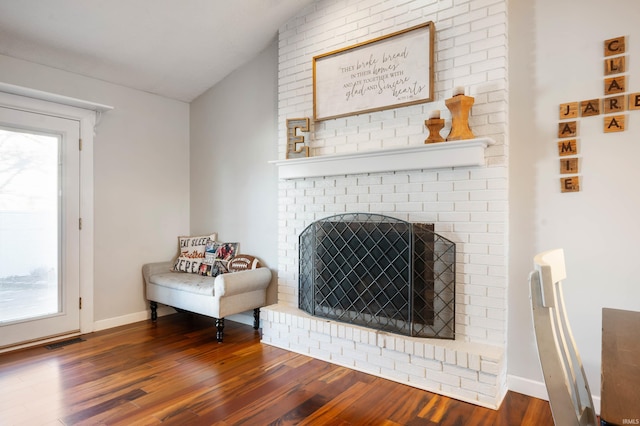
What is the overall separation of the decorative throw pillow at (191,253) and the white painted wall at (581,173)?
2.93 metres

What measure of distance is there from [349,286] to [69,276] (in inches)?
98.7

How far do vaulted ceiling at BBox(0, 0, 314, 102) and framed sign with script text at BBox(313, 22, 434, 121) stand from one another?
70 cm

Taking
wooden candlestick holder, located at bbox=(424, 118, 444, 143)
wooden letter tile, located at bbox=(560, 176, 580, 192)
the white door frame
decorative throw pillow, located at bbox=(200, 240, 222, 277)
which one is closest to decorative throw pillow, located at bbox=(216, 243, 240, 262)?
decorative throw pillow, located at bbox=(200, 240, 222, 277)

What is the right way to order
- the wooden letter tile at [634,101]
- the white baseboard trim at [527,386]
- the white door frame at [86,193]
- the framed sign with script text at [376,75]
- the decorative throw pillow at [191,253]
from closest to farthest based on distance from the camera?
the wooden letter tile at [634,101] → the white baseboard trim at [527,386] → the framed sign with script text at [376,75] → the white door frame at [86,193] → the decorative throw pillow at [191,253]

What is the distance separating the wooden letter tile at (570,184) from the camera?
87.4 inches

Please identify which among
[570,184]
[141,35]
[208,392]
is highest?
[141,35]

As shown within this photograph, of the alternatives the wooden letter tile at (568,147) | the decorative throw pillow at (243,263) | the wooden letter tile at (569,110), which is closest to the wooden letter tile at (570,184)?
the wooden letter tile at (568,147)

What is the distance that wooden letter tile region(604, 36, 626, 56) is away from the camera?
2.11 meters

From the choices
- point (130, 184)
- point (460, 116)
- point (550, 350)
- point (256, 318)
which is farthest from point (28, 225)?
point (550, 350)

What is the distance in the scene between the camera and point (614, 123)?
212 centimetres

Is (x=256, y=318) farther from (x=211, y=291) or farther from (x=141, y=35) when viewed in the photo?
(x=141, y=35)

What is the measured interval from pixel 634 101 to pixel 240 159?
3152mm

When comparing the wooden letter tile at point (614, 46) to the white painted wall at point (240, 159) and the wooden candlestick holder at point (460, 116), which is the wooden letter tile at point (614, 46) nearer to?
the wooden candlestick holder at point (460, 116)

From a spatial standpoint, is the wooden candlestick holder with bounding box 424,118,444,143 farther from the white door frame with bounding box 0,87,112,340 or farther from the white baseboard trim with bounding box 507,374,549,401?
the white door frame with bounding box 0,87,112,340
